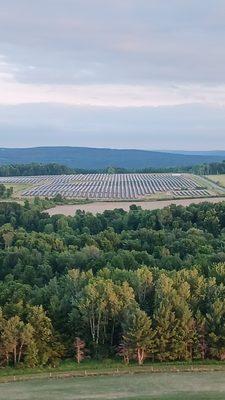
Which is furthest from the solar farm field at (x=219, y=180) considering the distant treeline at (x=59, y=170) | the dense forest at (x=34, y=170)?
the dense forest at (x=34, y=170)

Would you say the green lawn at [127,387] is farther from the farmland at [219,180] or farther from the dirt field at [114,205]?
the farmland at [219,180]

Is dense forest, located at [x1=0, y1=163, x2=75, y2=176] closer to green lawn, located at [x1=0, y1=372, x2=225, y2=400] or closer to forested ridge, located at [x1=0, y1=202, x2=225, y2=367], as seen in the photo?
forested ridge, located at [x1=0, y1=202, x2=225, y2=367]

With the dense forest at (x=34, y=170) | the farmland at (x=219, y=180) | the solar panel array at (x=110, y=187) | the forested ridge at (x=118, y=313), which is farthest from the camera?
the dense forest at (x=34, y=170)

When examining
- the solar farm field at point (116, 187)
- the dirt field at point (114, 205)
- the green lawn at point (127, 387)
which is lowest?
the green lawn at point (127, 387)

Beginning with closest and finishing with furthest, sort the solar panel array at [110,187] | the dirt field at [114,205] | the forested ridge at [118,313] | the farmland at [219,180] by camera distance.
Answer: the forested ridge at [118,313]
the dirt field at [114,205]
the solar panel array at [110,187]
the farmland at [219,180]

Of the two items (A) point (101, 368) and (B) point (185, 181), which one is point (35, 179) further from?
(A) point (101, 368)

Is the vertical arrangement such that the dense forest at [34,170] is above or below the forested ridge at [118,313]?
above

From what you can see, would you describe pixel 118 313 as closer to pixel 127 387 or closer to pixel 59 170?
pixel 127 387

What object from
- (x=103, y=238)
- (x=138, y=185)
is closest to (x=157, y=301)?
(x=103, y=238)
